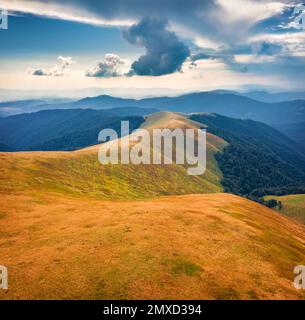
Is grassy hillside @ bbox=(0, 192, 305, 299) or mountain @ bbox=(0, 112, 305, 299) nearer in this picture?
grassy hillside @ bbox=(0, 192, 305, 299)

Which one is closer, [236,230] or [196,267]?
[196,267]

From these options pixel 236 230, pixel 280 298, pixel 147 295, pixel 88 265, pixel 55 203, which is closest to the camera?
pixel 147 295

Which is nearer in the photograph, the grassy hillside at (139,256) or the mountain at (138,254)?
the grassy hillside at (139,256)

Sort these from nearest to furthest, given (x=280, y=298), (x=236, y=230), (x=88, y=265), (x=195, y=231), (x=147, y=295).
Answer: (x=147, y=295)
(x=280, y=298)
(x=88, y=265)
(x=195, y=231)
(x=236, y=230)

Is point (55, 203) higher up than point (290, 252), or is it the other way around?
point (55, 203)

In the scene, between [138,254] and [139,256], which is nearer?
[139,256]
